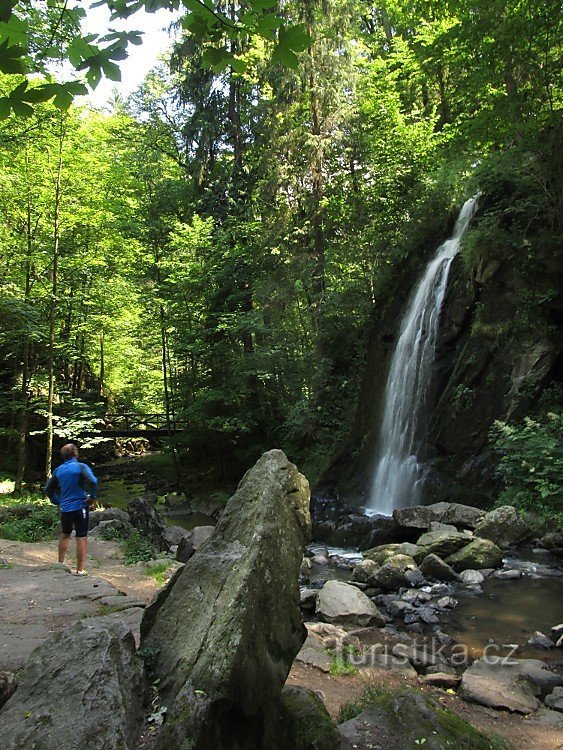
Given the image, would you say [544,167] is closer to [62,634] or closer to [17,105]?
[17,105]

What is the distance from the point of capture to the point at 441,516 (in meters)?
9.95

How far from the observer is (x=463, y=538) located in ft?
28.1

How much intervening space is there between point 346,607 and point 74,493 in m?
3.89

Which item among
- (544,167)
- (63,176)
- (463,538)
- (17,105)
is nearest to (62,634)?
(17,105)

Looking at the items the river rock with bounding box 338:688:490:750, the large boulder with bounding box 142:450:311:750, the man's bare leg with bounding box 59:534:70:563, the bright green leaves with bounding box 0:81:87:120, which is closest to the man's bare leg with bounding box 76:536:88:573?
the man's bare leg with bounding box 59:534:70:563

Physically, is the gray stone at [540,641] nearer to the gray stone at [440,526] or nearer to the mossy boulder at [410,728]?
the mossy boulder at [410,728]

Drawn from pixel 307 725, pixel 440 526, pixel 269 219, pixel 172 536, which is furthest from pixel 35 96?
pixel 269 219

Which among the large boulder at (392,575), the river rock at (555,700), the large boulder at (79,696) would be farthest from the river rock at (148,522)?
the large boulder at (79,696)

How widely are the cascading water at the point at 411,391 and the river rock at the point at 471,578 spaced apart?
441cm

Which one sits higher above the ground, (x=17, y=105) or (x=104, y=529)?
(x=17, y=105)

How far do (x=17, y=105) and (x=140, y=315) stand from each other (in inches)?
706

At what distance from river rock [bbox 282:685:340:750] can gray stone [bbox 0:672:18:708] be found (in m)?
1.38

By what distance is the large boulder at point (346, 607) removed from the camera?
623 centimetres

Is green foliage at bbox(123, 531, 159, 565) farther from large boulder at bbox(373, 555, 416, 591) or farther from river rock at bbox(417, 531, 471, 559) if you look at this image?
river rock at bbox(417, 531, 471, 559)
